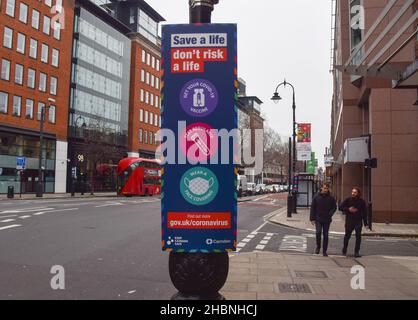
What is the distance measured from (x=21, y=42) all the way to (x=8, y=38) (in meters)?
1.86

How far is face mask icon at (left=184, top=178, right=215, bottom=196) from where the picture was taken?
473 centimetres

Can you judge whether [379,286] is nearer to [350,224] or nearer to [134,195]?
[350,224]

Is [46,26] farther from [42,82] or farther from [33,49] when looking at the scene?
[42,82]

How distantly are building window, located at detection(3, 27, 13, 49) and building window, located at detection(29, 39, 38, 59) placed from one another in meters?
2.86

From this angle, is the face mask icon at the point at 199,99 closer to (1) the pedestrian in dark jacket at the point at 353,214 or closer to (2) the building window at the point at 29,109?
(1) the pedestrian in dark jacket at the point at 353,214

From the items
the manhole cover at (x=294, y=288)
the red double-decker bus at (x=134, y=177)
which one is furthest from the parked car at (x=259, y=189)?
the manhole cover at (x=294, y=288)

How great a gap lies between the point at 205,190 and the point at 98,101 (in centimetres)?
5627

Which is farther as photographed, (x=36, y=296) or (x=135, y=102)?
(x=135, y=102)

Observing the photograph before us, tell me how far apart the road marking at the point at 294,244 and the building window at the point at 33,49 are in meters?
40.2

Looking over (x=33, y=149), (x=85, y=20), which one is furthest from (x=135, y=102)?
(x=33, y=149)

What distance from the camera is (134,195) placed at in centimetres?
4616

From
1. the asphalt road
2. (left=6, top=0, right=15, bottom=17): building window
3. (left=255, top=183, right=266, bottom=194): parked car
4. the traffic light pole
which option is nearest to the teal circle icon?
the traffic light pole

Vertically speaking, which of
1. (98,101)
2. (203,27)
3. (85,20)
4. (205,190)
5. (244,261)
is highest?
(85,20)

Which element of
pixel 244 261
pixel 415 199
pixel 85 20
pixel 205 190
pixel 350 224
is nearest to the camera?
pixel 205 190
